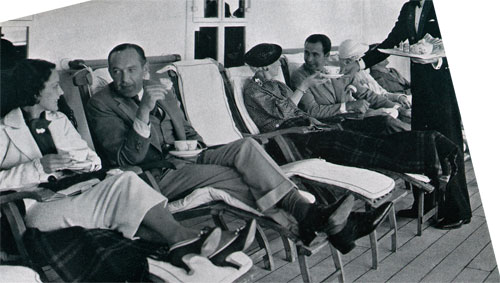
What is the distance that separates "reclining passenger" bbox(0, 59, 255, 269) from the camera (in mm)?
1955

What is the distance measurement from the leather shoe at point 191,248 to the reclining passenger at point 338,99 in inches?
31.5

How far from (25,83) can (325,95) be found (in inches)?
45.5

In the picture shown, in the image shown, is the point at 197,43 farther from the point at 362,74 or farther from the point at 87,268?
the point at 87,268

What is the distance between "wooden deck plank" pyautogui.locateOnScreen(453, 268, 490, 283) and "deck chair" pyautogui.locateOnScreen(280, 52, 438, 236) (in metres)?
0.30

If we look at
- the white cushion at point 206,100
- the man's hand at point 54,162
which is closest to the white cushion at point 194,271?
the man's hand at point 54,162

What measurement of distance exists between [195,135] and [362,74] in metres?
0.80

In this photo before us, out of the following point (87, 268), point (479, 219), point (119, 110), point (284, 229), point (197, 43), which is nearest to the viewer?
point (87, 268)

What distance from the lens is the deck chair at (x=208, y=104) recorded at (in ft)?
7.61

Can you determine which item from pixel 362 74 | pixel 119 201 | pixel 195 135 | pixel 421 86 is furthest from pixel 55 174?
pixel 421 86

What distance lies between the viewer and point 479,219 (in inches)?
102

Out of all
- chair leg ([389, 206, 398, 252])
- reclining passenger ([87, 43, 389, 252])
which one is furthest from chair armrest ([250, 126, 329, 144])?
chair leg ([389, 206, 398, 252])

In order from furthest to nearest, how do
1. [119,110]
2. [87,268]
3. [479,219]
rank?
[479,219] → [119,110] → [87,268]

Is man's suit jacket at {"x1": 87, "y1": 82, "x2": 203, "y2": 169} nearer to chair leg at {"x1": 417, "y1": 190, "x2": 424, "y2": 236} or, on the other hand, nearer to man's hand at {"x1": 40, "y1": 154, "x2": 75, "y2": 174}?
man's hand at {"x1": 40, "y1": 154, "x2": 75, "y2": 174}

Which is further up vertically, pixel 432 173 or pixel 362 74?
pixel 362 74
